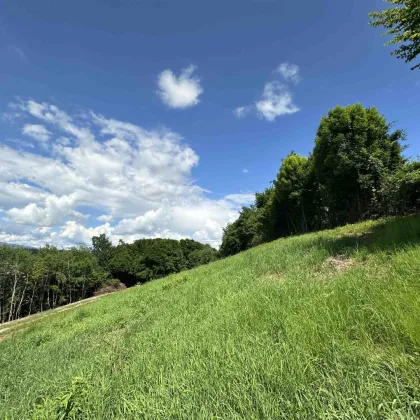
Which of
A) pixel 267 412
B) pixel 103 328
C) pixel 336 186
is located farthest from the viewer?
pixel 336 186

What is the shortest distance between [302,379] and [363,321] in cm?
115

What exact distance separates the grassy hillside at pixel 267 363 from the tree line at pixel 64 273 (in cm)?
5217

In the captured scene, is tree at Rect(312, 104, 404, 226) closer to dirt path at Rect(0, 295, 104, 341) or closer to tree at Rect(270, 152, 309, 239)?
tree at Rect(270, 152, 309, 239)

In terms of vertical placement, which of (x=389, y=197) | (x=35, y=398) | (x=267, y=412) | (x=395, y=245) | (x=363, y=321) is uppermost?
(x=389, y=197)

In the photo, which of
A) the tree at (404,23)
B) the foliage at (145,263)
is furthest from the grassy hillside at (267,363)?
the foliage at (145,263)

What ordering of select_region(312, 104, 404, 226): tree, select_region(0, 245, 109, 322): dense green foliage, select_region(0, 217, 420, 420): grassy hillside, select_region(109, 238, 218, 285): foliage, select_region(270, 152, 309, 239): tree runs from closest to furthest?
select_region(0, 217, 420, 420): grassy hillside, select_region(312, 104, 404, 226): tree, select_region(270, 152, 309, 239): tree, select_region(0, 245, 109, 322): dense green foliage, select_region(109, 238, 218, 285): foliage

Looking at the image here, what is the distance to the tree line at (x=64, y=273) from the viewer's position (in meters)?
47.0

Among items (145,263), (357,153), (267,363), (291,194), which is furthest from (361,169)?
(145,263)

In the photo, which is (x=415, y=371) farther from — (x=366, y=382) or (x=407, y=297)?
(x=407, y=297)

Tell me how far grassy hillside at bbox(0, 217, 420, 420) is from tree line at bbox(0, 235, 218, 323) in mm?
52169

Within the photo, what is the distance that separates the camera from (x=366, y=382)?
1966 mm

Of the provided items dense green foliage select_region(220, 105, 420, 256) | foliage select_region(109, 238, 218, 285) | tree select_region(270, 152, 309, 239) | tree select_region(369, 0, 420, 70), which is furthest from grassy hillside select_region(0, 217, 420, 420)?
foliage select_region(109, 238, 218, 285)

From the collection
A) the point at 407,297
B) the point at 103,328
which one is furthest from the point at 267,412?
the point at 103,328

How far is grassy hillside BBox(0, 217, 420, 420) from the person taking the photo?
1.98 meters
